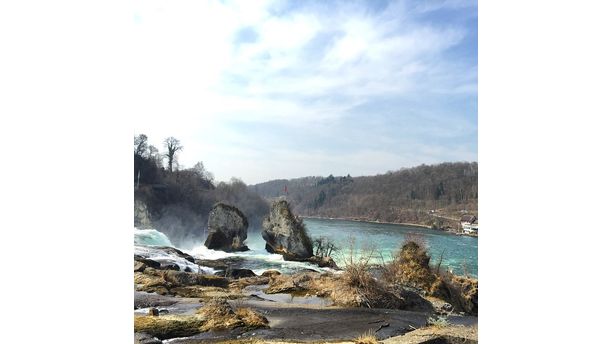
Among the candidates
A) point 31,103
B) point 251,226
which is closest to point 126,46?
point 31,103

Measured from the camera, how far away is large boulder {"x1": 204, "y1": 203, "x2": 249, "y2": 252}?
4754mm

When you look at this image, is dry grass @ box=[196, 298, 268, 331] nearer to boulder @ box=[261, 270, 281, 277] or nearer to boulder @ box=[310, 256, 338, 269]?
boulder @ box=[261, 270, 281, 277]

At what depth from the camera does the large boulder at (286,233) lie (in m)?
4.68

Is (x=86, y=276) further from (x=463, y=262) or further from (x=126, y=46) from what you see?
(x=463, y=262)

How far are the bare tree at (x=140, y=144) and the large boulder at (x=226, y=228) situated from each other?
0.90 metres

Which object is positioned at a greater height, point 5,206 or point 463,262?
point 5,206

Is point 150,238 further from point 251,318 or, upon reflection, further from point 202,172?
point 251,318

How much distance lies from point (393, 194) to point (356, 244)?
0.59 meters

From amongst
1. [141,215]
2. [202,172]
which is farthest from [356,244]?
[141,215]

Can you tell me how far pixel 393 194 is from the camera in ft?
14.7

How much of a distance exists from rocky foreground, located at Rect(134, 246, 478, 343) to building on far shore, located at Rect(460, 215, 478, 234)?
0.52 meters
